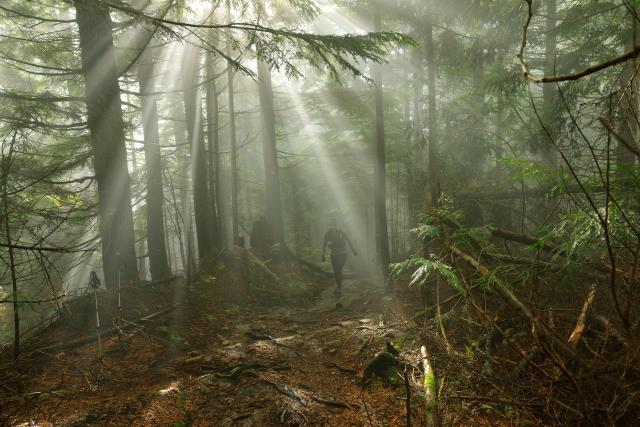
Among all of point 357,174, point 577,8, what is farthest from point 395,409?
point 357,174

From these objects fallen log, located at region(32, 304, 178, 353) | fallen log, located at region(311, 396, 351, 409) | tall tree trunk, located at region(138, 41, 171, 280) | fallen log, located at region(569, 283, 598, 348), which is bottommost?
fallen log, located at region(311, 396, 351, 409)

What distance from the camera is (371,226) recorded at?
98.4 feet

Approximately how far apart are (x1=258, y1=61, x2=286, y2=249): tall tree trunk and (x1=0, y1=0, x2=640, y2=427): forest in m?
0.10

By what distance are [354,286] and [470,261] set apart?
22.5ft

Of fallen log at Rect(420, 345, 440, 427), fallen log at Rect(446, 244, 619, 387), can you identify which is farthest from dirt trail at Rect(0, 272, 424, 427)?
fallen log at Rect(446, 244, 619, 387)

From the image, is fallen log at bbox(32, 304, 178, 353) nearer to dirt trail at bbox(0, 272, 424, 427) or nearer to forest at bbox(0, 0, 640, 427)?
forest at bbox(0, 0, 640, 427)

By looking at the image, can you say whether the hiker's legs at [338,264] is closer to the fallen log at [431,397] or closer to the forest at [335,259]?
the forest at [335,259]

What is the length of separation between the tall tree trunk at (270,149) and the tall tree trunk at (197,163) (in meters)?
3.04

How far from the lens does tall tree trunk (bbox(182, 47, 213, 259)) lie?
11.6 m

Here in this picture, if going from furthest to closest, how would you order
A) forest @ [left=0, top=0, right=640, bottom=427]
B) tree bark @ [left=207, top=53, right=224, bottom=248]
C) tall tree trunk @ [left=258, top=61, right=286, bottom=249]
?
tall tree trunk @ [left=258, top=61, right=286, bottom=249]
tree bark @ [left=207, top=53, right=224, bottom=248]
forest @ [left=0, top=0, right=640, bottom=427]

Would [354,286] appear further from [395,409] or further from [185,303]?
[395,409]

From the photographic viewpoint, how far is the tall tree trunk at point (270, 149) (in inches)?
598

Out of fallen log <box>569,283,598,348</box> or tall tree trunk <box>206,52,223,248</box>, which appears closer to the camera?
fallen log <box>569,283,598,348</box>

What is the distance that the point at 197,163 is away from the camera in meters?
11.8
